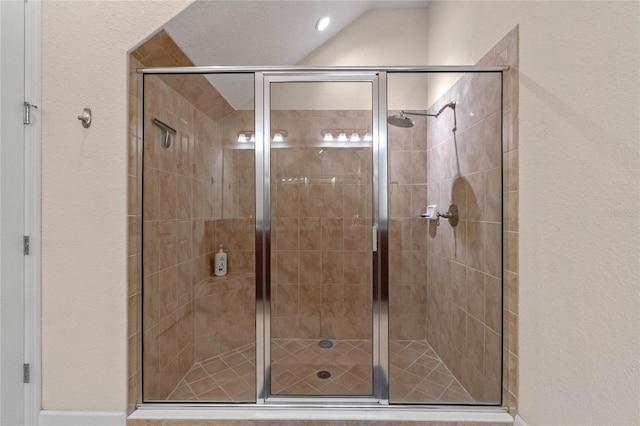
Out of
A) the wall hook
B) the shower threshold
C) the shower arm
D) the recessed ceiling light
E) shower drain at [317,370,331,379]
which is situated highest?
the recessed ceiling light

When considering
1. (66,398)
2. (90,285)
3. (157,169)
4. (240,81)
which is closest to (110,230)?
(90,285)

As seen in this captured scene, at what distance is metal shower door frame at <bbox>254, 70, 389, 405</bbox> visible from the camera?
1480 millimetres

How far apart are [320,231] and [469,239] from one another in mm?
863

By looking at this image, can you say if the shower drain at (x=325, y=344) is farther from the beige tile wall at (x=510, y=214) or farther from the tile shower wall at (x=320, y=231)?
the beige tile wall at (x=510, y=214)

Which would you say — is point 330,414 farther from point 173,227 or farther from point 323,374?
point 173,227

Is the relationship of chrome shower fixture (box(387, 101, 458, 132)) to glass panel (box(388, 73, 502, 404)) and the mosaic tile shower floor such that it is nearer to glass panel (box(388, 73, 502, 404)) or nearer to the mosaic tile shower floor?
glass panel (box(388, 73, 502, 404))

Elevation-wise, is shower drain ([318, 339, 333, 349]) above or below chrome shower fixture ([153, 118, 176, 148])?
below

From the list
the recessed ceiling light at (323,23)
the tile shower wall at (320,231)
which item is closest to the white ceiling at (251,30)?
the recessed ceiling light at (323,23)

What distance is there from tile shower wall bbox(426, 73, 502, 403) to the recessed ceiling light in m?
1.29

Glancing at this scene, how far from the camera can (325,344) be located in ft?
6.13

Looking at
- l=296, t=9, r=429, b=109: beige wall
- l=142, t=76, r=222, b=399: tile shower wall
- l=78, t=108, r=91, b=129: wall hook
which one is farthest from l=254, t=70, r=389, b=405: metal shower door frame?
l=296, t=9, r=429, b=109: beige wall
